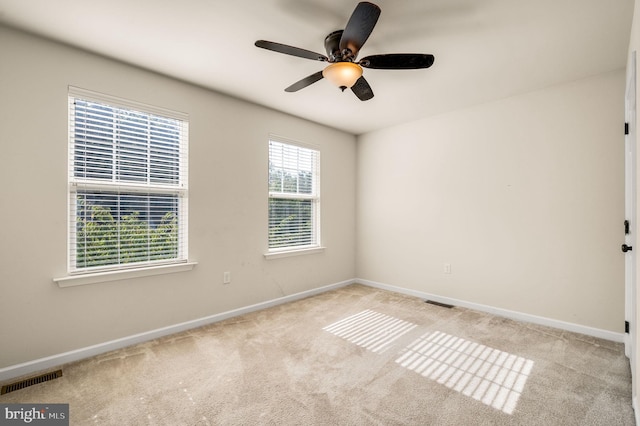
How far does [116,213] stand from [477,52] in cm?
329

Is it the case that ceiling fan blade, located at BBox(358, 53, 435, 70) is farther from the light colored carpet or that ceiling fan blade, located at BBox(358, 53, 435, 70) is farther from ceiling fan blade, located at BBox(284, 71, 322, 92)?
the light colored carpet

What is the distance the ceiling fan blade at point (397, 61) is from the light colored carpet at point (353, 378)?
217 cm

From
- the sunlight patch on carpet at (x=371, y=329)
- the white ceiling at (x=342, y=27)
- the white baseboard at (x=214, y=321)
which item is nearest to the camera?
the white ceiling at (x=342, y=27)

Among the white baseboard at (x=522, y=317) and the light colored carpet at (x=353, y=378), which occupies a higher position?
the white baseboard at (x=522, y=317)

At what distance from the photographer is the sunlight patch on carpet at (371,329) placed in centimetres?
266

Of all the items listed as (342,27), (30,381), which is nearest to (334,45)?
(342,27)

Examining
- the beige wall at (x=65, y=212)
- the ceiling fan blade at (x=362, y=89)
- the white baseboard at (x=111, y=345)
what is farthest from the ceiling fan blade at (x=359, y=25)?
the white baseboard at (x=111, y=345)

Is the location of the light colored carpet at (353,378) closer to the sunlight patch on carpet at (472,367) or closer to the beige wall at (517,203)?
the sunlight patch on carpet at (472,367)

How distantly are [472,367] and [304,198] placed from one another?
2705mm

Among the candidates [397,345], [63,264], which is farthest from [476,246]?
[63,264]

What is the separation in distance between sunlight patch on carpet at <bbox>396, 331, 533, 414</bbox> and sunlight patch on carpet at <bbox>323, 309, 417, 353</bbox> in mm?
232

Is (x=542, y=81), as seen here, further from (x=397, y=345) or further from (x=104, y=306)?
(x=104, y=306)

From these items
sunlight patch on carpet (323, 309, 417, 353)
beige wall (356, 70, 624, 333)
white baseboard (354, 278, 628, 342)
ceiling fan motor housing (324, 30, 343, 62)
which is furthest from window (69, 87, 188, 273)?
white baseboard (354, 278, 628, 342)

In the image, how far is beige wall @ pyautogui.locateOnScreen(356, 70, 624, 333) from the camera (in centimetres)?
270
